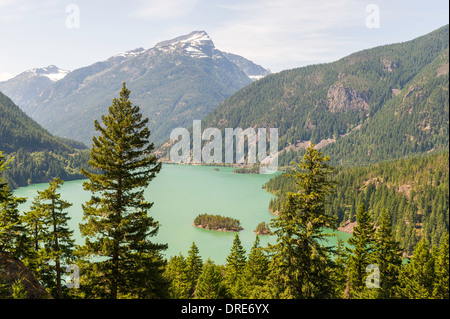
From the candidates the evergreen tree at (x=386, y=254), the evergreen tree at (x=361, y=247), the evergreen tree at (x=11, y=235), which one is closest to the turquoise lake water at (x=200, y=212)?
the evergreen tree at (x=361, y=247)

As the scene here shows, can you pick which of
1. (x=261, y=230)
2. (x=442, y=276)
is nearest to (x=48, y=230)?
(x=442, y=276)

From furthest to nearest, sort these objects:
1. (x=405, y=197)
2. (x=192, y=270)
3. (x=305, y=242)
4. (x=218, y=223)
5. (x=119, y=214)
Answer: (x=405, y=197), (x=218, y=223), (x=192, y=270), (x=305, y=242), (x=119, y=214)

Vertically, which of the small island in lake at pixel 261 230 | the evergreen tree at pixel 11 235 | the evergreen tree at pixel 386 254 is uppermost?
the evergreen tree at pixel 11 235

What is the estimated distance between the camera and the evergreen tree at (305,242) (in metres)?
18.2

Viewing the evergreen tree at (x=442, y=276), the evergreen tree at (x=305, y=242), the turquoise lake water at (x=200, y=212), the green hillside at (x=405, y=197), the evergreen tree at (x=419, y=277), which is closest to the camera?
the evergreen tree at (x=305, y=242)

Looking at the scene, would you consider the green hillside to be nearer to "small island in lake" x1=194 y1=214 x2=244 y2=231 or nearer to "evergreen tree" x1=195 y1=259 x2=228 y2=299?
"small island in lake" x1=194 y1=214 x2=244 y2=231

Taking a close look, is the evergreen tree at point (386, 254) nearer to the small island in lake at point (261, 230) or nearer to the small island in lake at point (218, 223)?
the small island in lake at point (261, 230)

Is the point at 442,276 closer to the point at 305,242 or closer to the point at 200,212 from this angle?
the point at 305,242

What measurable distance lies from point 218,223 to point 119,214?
9091cm

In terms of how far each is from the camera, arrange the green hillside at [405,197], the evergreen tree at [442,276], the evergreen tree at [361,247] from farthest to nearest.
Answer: the green hillside at [405,197]
the evergreen tree at [442,276]
the evergreen tree at [361,247]

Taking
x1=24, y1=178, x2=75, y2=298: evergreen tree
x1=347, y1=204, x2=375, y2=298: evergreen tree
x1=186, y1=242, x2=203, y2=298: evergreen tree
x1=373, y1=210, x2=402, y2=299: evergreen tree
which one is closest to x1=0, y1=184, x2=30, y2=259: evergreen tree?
x1=24, y1=178, x2=75, y2=298: evergreen tree

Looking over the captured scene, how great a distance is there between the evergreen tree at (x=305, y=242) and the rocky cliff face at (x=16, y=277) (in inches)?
581

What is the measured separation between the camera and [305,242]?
18672 millimetres

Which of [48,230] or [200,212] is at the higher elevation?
[48,230]
